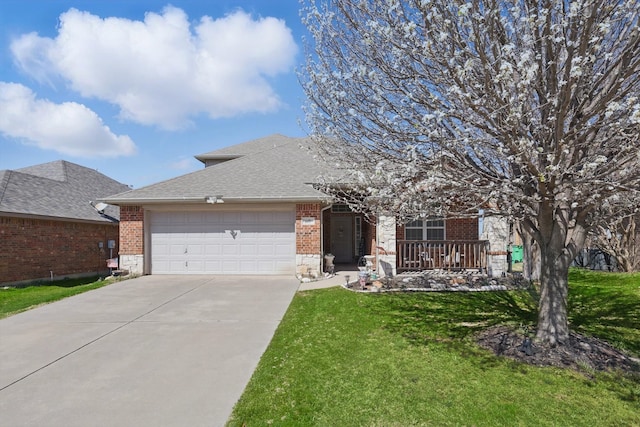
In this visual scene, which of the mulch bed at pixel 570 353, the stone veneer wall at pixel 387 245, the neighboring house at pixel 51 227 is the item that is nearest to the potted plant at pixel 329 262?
the stone veneer wall at pixel 387 245

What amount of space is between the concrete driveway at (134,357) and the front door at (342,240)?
6.62 m

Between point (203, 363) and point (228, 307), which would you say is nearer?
point (203, 363)

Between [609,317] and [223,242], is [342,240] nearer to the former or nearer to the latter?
[223,242]

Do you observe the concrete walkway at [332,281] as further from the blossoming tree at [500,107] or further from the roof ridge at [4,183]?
the roof ridge at [4,183]

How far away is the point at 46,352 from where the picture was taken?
212 inches

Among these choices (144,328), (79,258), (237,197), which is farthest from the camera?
(79,258)

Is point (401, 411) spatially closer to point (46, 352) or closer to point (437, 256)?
point (46, 352)

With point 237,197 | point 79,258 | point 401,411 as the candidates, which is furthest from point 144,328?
point 79,258

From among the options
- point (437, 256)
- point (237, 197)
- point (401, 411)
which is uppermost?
point (237, 197)

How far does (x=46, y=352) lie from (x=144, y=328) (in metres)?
1.43

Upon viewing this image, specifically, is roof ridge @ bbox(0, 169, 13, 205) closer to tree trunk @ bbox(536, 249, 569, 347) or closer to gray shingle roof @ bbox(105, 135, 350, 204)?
gray shingle roof @ bbox(105, 135, 350, 204)

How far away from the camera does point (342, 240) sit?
51.5ft

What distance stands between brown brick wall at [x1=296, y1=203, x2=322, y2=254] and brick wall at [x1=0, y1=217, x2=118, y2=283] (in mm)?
8840

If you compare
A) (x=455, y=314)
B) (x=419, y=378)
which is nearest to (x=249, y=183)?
(x=455, y=314)
